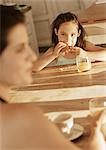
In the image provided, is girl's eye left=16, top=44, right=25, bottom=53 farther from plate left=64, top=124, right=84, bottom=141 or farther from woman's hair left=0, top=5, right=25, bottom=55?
plate left=64, top=124, right=84, bottom=141

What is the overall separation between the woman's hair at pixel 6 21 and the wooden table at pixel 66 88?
379 mm

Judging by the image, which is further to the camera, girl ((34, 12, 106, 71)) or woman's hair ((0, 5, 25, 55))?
girl ((34, 12, 106, 71))

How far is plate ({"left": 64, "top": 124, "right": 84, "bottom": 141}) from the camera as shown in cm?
86

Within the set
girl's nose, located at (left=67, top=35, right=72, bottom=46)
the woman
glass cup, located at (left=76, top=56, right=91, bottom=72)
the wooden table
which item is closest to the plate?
the wooden table

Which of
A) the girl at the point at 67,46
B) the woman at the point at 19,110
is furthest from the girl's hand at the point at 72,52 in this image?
the woman at the point at 19,110

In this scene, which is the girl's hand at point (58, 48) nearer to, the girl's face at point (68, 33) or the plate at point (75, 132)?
the girl's face at point (68, 33)

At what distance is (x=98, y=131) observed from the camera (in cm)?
85

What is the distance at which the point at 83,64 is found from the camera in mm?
1552

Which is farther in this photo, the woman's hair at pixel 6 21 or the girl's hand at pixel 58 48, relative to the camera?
the girl's hand at pixel 58 48

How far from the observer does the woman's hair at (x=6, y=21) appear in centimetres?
57

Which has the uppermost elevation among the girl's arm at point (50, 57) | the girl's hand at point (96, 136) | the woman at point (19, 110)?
the woman at point (19, 110)

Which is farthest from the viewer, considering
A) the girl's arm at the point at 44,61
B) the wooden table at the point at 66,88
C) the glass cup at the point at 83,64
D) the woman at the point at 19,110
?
the girl's arm at the point at 44,61

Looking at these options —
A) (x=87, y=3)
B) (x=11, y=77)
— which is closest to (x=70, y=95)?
(x=11, y=77)

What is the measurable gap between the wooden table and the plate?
12 mm
